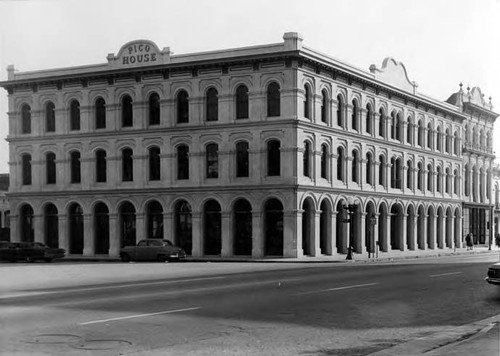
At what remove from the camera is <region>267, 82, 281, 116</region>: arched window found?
4225cm

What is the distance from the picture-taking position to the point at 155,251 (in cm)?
3962

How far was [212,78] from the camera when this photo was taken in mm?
43750

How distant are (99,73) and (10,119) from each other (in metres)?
7.42

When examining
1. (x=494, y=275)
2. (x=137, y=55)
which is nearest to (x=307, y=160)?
(x=137, y=55)

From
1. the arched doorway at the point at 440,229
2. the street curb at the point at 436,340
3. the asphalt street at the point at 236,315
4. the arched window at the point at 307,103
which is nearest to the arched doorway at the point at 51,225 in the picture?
the arched window at the point at 307,103

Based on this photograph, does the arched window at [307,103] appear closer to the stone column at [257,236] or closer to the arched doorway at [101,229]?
the stone column at [257,236]

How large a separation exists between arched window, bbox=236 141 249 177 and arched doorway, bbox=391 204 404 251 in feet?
51.8

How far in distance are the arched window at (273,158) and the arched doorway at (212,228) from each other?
407 centimetres

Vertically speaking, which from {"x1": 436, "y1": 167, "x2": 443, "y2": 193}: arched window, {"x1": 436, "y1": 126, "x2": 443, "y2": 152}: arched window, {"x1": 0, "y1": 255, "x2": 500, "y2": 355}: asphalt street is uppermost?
{"x1": 436, "y1": 126, "x2": 443, "y2": 152}: arched window

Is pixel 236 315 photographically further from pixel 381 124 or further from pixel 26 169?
pixel 381 124

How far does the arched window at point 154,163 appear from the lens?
45.6m

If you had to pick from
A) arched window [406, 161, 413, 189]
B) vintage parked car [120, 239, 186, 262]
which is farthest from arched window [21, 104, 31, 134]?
arched window [406, 161, 413, 189]

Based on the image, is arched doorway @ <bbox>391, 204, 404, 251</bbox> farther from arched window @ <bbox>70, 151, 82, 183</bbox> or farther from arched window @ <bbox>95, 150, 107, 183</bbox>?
arched window @ <bbox>70, 151, 82, 183</bbox>

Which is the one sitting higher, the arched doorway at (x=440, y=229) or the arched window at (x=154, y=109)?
the arched window at (x=154, y=109)
